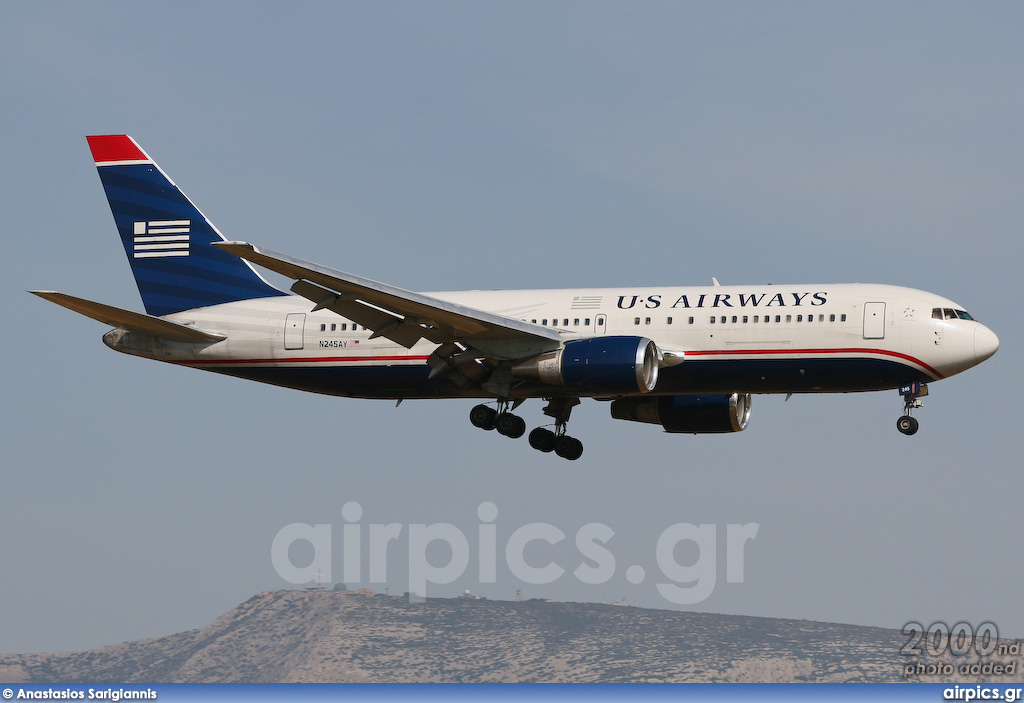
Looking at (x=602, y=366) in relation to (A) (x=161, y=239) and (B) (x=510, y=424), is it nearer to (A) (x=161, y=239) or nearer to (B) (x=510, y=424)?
(B) (x=510, y=424)

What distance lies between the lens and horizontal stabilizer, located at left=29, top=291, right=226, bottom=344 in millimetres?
42000

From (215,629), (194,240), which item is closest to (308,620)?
(215,629)

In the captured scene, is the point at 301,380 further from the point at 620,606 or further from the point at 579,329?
the point at 620,606

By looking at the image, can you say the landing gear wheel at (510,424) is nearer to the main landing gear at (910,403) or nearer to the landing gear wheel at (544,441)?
the landing gear wheel at (544,441)

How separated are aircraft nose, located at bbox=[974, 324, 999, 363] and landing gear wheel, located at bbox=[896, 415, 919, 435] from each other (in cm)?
275

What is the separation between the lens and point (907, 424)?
4184 centimetres

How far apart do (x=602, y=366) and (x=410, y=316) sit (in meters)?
6.02

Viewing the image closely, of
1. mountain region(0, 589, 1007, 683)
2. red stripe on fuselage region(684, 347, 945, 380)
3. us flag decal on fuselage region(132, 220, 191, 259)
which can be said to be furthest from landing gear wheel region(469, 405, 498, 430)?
mountain region(0, 589, 1007, 683)

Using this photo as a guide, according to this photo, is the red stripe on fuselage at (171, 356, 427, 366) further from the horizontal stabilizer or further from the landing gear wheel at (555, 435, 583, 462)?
the landing gear wheel at (555, 435, 583, 462)

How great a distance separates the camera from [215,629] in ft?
645

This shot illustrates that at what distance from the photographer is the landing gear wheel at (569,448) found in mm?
46812

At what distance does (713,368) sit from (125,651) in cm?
15380

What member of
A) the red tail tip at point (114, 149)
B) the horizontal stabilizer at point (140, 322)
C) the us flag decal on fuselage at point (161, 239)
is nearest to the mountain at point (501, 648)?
the red tail tip at point (114, 149)

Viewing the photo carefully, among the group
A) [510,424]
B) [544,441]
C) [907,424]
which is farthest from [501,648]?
[907,424]
